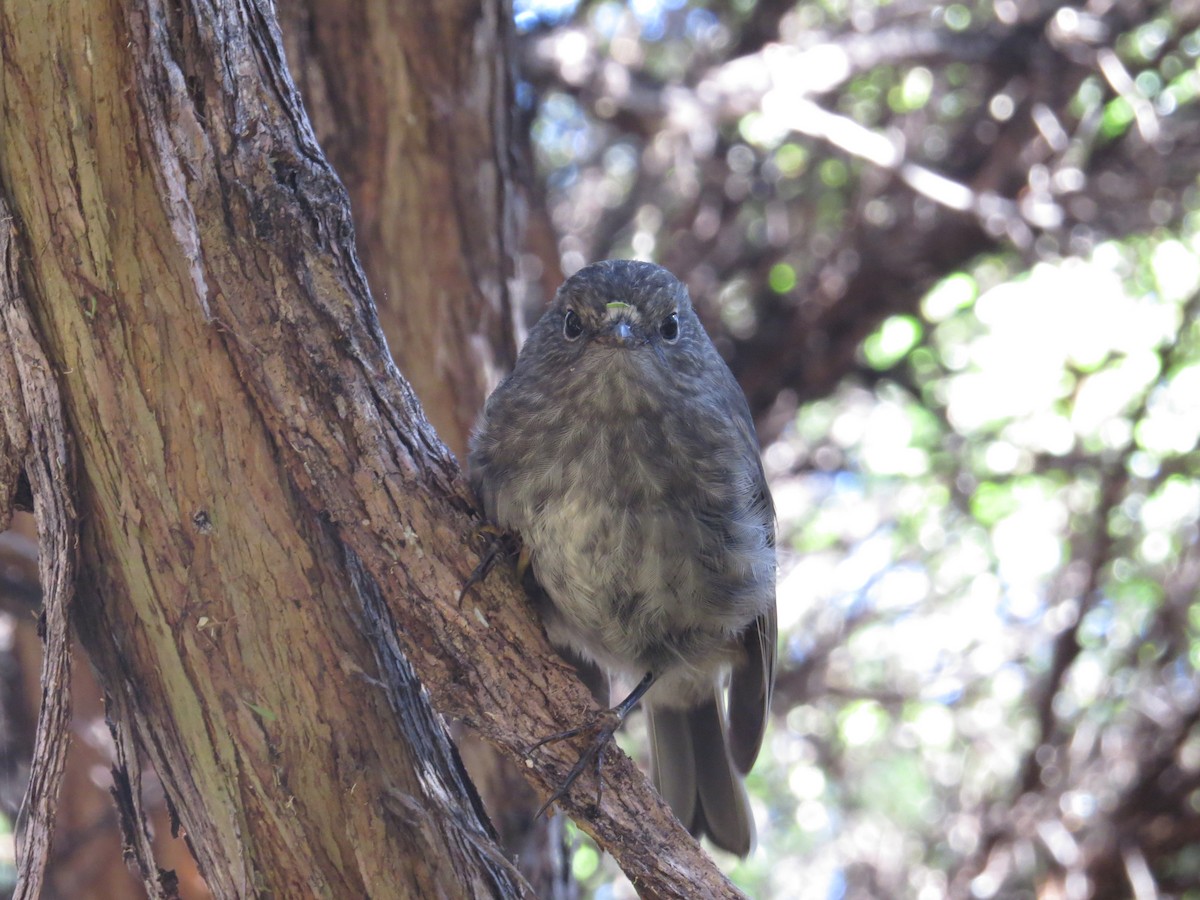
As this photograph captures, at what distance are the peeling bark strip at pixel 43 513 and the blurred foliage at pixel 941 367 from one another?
117 inches

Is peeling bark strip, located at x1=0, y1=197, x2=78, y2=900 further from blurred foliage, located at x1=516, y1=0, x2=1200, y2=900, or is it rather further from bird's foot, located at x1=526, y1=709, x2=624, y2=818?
blurred foliage, located at x1=516, y1=0, x2=1200, y2=900

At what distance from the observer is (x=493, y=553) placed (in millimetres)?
2570

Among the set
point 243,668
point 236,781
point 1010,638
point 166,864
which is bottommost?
point 1010,638

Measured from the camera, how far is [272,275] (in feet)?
7.52

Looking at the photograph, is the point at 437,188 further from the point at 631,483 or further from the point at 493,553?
the point at 493,553

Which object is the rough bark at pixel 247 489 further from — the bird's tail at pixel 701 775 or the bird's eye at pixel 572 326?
the bird's tail at pixel 701 775

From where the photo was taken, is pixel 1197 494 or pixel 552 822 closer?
pixel 552 822

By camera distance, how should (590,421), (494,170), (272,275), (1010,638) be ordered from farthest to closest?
(1010,638), (494,170), (590,421), (272,275)

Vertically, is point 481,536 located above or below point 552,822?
above

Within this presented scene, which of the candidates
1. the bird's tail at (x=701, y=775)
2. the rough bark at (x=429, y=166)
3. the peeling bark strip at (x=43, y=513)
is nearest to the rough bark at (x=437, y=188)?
the rough bark at (x=429, y=166)

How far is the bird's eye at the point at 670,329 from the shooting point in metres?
3.12

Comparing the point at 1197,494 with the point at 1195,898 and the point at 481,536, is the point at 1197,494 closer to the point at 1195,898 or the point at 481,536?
the point at 1195,898

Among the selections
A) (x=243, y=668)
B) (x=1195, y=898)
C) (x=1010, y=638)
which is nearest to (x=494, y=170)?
(x=243, y=668)

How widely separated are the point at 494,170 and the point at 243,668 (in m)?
1.92
